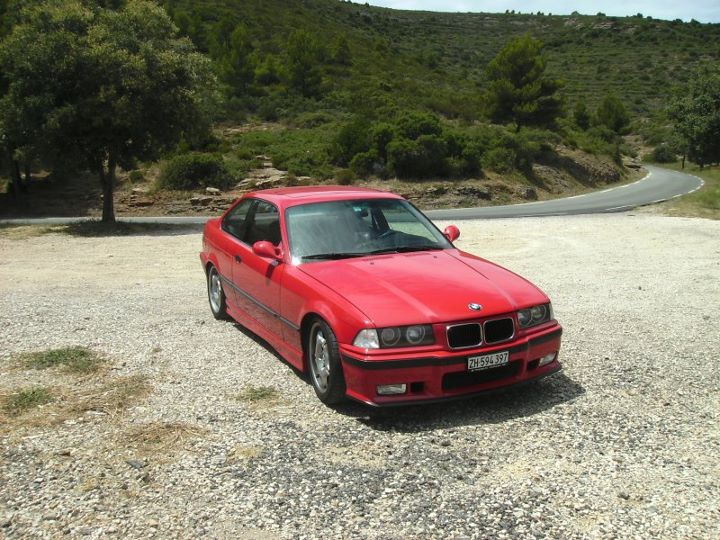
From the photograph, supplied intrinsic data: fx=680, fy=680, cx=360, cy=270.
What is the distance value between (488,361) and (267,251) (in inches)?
79.4

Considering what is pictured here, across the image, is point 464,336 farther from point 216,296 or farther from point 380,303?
point 216,296

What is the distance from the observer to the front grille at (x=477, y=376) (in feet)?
14.5

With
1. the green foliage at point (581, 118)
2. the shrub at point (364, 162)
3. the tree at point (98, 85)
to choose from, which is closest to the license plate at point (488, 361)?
the tree at point (98, 85)

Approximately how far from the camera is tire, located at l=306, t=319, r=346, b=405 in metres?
4.56

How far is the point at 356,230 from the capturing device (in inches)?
226

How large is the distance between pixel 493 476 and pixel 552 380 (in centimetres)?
178

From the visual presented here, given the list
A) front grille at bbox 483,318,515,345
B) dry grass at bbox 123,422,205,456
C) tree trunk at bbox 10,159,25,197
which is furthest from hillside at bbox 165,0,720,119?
dry grass at bbox 123,422,205,456

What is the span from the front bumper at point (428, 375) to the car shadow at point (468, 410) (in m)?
0.09

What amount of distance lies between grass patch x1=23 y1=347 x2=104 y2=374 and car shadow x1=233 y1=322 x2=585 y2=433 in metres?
2.36

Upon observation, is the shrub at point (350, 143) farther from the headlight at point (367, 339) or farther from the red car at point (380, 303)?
the headlight at point (367, 339)

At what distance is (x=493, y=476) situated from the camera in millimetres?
3750

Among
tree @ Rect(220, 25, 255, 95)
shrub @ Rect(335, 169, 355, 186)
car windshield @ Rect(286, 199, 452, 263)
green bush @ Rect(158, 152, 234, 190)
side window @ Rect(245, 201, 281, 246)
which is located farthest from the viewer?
tree @ Rect(220, 25, 255, 95)

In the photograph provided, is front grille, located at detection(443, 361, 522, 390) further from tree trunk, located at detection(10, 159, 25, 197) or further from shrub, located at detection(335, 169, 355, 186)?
tree trunk, located at detection(10, 159, 25, 197)

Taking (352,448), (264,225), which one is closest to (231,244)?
(264,225)
